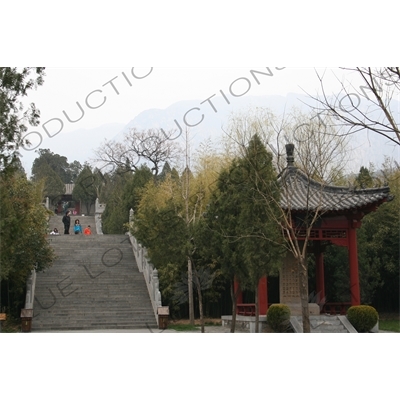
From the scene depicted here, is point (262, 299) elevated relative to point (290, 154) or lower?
lower

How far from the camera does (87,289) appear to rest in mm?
12484

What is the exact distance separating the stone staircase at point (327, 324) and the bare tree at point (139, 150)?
31.2 feet

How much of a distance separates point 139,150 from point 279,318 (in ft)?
38.1

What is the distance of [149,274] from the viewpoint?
1299 cm

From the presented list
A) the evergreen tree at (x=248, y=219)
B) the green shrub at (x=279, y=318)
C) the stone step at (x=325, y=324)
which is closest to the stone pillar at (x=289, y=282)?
the stone step at (x=325, y=324)

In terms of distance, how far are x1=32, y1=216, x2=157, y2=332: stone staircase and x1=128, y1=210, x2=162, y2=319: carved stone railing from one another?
0.13 m

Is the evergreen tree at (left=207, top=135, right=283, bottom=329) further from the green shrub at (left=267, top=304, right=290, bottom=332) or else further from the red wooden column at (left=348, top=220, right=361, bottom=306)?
the red wooden column at (left=348, top=220, right=361, bottom=306)

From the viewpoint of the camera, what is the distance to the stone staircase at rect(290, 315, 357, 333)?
10.3 metres

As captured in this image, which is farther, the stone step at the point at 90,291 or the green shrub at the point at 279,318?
the stone step at the point at 90,291

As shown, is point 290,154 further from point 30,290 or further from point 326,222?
point 30,290

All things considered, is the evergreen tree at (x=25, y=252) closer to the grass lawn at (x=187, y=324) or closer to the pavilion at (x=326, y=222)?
the grass lawn at (x=187, y=324)

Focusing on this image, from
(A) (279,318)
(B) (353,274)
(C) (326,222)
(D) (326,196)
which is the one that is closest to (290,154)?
(D) (326,196)

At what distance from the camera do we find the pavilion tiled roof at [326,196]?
10688 millimetres

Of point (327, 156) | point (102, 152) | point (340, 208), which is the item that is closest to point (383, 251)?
point (340, 208)
